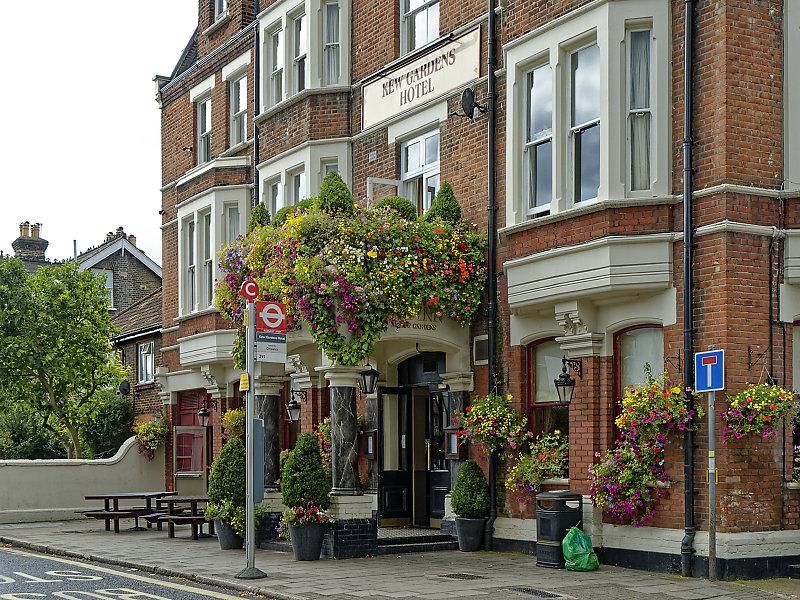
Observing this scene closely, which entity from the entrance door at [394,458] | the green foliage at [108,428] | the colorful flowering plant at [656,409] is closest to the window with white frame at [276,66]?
the entrance door at [394,458]

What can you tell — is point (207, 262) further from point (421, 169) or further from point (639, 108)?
point (639, 108)

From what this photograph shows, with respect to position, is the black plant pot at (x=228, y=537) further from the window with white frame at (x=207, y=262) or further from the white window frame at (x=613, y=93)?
the window with white frame at (x=207, y=262)

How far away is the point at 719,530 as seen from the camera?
45.9 ft

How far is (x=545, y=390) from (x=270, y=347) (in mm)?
4392

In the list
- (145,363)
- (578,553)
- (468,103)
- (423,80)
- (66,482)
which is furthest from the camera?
(145,363)

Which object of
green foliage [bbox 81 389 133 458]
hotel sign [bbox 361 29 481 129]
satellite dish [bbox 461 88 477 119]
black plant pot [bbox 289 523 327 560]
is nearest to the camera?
black plant pot [bbox 289 523 327 560]

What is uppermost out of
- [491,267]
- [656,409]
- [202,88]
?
[202,88]

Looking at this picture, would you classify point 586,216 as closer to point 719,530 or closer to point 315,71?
point 719,530

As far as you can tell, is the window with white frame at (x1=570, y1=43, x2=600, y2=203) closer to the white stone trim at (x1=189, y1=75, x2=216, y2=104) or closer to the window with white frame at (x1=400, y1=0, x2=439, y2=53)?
the window with white frame at (x1=400, y1=0, x2=439, y2=53)

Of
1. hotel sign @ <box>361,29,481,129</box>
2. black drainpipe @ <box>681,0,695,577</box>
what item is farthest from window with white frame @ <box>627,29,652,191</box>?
hotel sign @ <box>361,29,481,129</box>

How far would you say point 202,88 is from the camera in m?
27.3

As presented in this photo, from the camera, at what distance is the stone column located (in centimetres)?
1947

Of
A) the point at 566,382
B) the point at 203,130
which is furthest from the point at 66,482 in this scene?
the point at 566,382

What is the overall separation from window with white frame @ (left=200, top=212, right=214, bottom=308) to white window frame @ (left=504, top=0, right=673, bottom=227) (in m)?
11.1
